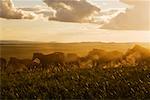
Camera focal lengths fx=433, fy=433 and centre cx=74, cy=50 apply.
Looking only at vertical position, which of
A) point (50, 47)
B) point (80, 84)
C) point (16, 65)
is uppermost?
point (50, 47)

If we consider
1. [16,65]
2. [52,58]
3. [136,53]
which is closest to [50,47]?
[52,58]

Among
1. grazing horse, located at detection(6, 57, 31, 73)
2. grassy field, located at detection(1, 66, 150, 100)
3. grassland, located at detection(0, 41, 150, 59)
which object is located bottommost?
grassy field, located at detection(1, 66, 150, 100)

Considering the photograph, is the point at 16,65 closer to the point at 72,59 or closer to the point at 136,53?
the point at 72,59

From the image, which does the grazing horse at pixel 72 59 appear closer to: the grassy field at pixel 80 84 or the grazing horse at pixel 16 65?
the grassy field at pixel 80 84

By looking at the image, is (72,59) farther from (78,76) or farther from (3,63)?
(3,63)

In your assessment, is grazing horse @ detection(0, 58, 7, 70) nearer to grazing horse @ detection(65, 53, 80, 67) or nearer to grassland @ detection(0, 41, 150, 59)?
grassland @ detection(0, 41, 150, 59)

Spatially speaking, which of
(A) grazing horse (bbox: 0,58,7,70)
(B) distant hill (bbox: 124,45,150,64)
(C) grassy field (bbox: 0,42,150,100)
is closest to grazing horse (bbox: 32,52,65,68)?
(C) grassy field (bbox: 0,42,150,100)

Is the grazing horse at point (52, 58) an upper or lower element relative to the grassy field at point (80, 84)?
upper

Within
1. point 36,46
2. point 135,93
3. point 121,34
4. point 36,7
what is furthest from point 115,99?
point 36,7

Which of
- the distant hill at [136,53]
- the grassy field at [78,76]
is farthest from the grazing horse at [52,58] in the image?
the distant hill at [136,53]

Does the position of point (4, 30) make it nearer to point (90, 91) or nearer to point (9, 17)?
point (9, 17)

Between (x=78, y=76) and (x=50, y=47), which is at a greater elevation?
(x=50, y=47)

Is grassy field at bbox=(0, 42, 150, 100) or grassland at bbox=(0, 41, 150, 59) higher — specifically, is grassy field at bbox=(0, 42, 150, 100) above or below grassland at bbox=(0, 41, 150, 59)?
below

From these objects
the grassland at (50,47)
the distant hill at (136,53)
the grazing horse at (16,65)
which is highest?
the grassland at (50,47)
